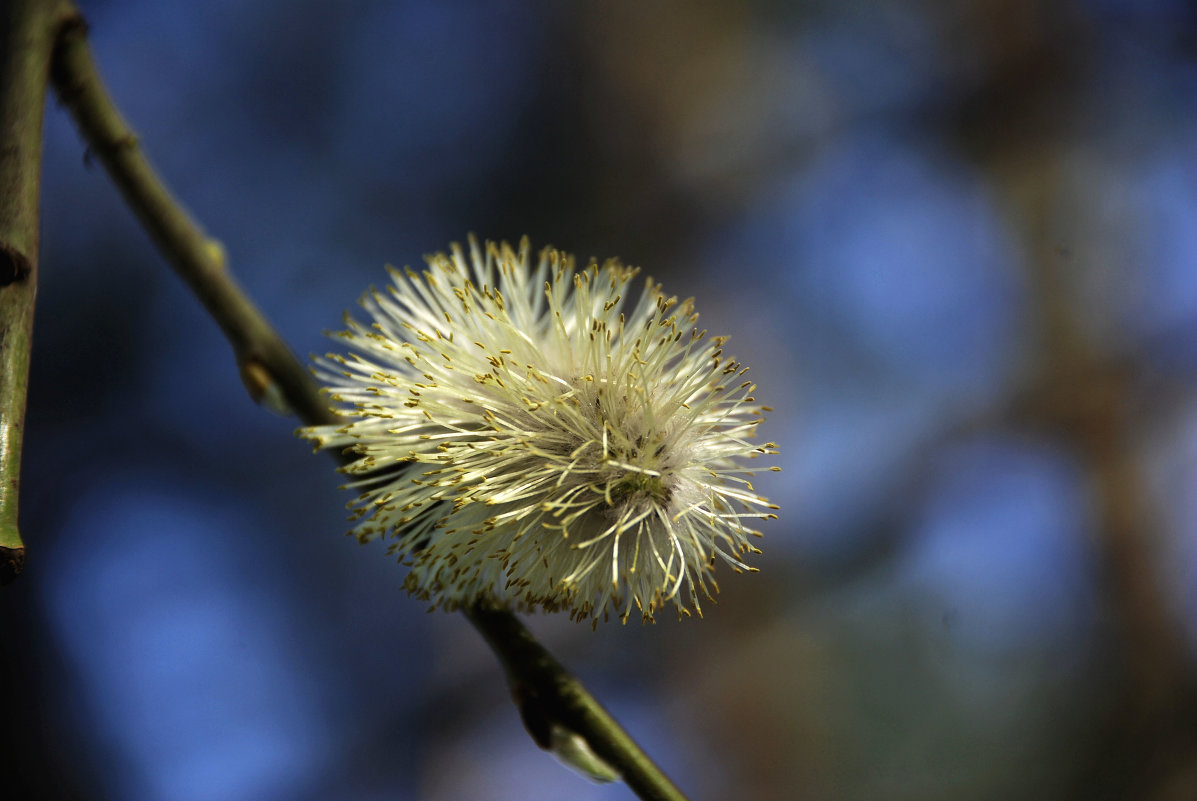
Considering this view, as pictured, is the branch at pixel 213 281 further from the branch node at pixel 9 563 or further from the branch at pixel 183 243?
the branch node at pixel 9 563

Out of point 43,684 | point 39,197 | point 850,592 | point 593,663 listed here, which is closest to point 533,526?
point 39,197

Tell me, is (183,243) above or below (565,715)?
above

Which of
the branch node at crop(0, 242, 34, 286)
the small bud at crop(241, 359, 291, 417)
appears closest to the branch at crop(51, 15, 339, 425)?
the small bud at crop(241, 359, 291, 417)

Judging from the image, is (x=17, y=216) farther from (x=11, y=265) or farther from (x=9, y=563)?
(x=9, y=563)

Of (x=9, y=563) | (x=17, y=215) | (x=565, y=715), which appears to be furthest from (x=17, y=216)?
(x=565, y=715)

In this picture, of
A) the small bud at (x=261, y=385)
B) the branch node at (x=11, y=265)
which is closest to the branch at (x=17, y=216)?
the branch node at (x=11, y=265)

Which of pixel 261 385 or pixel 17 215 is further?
pixel 261 385
